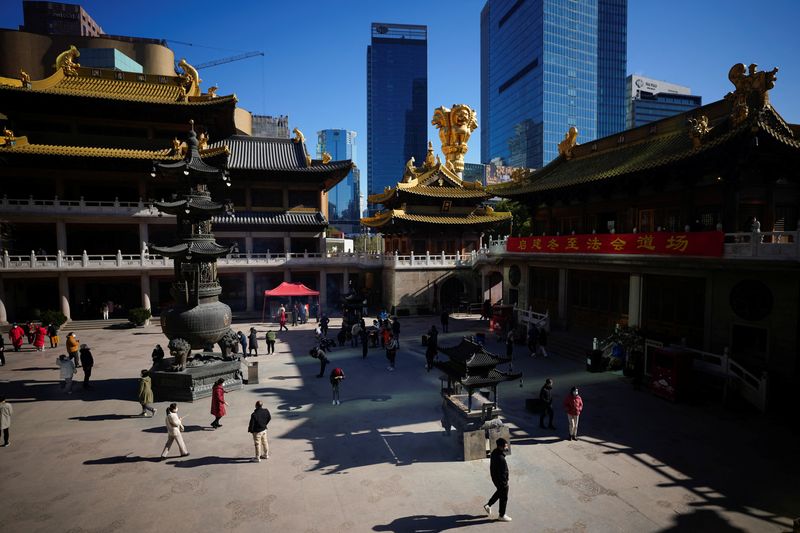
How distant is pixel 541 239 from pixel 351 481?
1915 cm

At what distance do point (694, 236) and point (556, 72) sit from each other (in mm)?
114175

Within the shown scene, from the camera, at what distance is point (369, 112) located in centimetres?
17600

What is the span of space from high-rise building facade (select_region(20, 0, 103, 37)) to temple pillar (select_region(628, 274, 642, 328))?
9425cm

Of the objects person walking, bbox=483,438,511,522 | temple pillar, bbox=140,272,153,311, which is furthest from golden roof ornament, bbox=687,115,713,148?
temple pillar, bbox=140,272,153,311

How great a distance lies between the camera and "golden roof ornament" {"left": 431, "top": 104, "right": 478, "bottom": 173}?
136 feet

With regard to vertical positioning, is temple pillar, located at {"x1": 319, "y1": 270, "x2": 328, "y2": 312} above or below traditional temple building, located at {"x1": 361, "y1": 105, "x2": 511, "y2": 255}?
below

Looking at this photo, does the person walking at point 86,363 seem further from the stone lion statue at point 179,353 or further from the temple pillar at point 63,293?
the temple pillar at point 63,293

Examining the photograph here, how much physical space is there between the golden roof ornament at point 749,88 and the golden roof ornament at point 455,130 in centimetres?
2755

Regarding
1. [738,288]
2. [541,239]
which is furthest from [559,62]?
[738,288]

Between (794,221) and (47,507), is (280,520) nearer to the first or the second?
(47,507)

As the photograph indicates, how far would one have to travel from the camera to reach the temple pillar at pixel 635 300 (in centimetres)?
1939

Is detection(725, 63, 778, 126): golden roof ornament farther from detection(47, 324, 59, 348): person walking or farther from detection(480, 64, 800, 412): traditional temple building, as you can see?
detection(47, 324, 59, 348): person walking

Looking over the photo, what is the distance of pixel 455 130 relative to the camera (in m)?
41.6

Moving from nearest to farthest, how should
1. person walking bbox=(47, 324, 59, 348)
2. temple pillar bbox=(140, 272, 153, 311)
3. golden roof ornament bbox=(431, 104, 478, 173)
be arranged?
person walking bbox=(47, 324, 59, 348), temple pillar bbox=(140, 272, 153, 311), golden roof ornament bbox=(431, 104, 478, 173)
